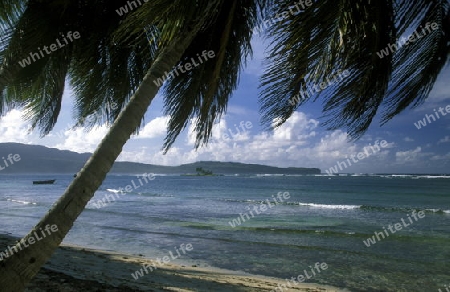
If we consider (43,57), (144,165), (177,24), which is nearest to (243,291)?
(43,57)

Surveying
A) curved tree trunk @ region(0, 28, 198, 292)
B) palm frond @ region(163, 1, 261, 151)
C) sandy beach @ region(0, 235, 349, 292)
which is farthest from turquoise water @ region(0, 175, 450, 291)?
curved tree trunk @ region(0, 28, 198, 292)

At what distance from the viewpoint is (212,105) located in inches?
144

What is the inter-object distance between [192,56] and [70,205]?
6.84 ft

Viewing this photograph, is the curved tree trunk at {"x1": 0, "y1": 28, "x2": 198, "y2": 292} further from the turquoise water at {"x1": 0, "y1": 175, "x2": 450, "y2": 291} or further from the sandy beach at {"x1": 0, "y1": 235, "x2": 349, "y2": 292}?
the turquoise water at {"x1": 0, "y1": 175, "x2": 450, "y2": 291}

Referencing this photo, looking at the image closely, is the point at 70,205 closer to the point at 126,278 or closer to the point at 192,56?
the point at 192,56

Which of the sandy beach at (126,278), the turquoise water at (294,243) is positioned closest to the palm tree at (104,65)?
the sandy beach at (126,278)

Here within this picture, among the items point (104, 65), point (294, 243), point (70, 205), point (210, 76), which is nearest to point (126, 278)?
point (104, 65)

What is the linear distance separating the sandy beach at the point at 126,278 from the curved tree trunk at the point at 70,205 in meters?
2.92

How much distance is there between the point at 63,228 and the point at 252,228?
13.8m

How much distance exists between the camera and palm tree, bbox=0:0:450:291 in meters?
1.98

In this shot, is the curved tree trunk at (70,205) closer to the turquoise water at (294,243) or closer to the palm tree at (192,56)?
the palm tree at (192,56)

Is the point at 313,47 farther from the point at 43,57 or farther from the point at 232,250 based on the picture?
the point at 232,250

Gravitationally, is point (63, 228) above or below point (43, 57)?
below

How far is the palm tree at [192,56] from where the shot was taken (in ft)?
6.50
